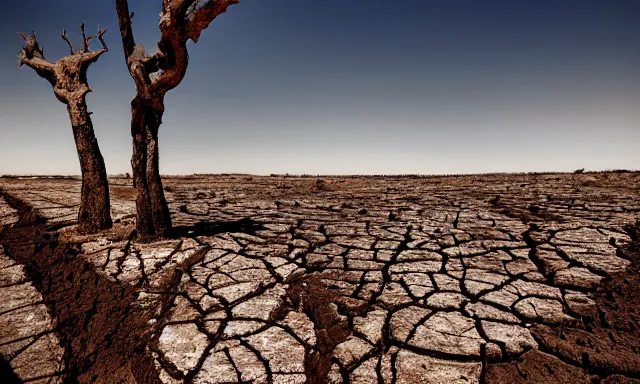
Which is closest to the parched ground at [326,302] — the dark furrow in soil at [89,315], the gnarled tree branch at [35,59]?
the dark furrow in soil at [89,315]

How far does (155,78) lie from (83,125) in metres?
1.20

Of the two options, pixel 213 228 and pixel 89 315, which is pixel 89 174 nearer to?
pixel 213 228

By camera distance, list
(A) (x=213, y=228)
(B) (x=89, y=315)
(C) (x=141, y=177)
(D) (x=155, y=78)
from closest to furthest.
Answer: (B) (x=89, y=315)
(D) (x=155, y=78)
(C) (x=141, y=177)
(A) (x=213, y=228)

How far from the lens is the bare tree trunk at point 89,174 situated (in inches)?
158

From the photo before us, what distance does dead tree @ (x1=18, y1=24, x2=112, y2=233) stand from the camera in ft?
13.1

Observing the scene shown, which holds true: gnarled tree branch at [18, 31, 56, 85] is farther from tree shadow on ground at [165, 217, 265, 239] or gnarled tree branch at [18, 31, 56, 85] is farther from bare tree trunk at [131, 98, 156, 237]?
tree shadow on ground at [165, 217, 265, 239]

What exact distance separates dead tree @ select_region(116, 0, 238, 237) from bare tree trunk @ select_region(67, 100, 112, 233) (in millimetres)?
685

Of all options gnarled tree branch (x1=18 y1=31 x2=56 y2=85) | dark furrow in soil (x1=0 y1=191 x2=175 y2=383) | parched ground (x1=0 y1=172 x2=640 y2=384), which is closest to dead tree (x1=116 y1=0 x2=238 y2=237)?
parched ground (x1=0 y1=172 x2=640 y2=384)

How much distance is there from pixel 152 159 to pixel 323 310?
8.79 feet

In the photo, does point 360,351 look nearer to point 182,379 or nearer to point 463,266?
point 182,379

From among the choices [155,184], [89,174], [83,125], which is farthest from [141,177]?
[83,125]

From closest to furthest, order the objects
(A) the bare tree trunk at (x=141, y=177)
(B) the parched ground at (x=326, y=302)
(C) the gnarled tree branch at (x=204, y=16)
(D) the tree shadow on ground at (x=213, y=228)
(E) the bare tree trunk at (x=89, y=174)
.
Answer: (B) the parched ground at (x=326, y=302), (C) the gnarled tree branch at (x=204, y=16), (A) the bare tree trunk at (x=141, y=177), (E) the bare tree trunk at (x=89, y=174), (D) the tree shadow on ground at (x=213, y=228)

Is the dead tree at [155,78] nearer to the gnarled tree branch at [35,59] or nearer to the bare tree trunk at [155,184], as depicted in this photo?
the bare tree trunk at [155,184]

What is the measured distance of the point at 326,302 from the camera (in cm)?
259
